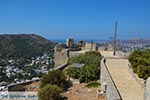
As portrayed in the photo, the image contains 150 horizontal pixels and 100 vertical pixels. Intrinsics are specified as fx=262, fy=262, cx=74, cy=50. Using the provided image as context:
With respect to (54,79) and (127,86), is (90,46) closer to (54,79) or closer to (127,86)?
(54,79)

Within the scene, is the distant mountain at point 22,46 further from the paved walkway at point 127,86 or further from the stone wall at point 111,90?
the stone wall at point 111,90

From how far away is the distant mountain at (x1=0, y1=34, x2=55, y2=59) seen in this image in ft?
214

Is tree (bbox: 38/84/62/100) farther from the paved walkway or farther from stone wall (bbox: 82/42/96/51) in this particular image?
stone wall (bbox: 82/42/96/51)

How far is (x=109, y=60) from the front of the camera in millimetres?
20828

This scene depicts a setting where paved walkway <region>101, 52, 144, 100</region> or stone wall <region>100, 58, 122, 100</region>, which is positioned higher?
stone wall <region>100, 58, 122, 100</region>

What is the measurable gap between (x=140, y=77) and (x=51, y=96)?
4531 mm

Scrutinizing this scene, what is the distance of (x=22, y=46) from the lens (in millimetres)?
72562

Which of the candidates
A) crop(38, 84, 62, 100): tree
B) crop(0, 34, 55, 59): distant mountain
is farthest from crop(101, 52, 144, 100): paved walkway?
crop(0, 34, 55, 59): distant mountain

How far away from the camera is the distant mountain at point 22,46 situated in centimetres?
6512

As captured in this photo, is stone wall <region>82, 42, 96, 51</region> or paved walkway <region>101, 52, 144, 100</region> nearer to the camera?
paved walkway <region>101, 52, 144, 100</region>

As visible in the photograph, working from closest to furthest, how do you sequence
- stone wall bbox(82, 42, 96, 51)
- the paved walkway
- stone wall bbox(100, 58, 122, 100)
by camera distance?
stone wall bbox(100, 58, 122, 100) < the paved walkway < stone wall bbox(82, 42, 96, 51)

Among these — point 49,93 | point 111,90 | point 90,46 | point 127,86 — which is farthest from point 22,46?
point 111,90

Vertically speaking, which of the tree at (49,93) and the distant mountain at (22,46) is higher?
the tree at (49,93)

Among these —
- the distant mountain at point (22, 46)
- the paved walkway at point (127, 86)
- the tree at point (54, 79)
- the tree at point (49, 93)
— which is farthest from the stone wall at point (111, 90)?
the distant mountain at point (22, 46)
